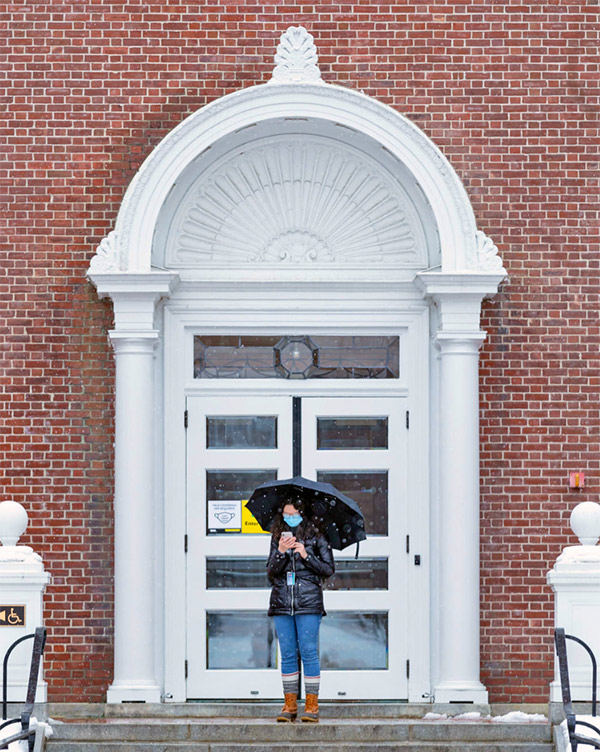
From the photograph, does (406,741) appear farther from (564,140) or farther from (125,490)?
(564,140)

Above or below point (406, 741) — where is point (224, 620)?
above

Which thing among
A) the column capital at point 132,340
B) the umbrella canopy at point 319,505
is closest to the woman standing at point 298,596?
the umbrella canopy at point 319,505

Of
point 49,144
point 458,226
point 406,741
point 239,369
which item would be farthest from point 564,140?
point 406,741

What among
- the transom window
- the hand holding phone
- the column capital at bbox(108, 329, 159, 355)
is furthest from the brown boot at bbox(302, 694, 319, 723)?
the column capital at bbox(108, 329, 159, 355)

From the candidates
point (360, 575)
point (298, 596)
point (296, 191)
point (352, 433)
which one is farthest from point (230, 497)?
point (296, 191)

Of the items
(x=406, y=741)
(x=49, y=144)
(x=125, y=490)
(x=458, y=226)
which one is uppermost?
(x=49, y=144)

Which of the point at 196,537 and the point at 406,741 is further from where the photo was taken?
the point at 196,537

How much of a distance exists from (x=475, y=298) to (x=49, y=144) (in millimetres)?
3659

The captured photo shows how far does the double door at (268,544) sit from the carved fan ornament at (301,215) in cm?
121

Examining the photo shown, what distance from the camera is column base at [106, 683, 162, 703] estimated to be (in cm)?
1108

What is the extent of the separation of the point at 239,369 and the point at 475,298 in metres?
2.04

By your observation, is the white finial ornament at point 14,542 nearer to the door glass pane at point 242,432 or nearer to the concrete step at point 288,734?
the concrete step at point 288,734

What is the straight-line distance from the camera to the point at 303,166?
11.9 metres

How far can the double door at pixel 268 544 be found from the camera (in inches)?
457
